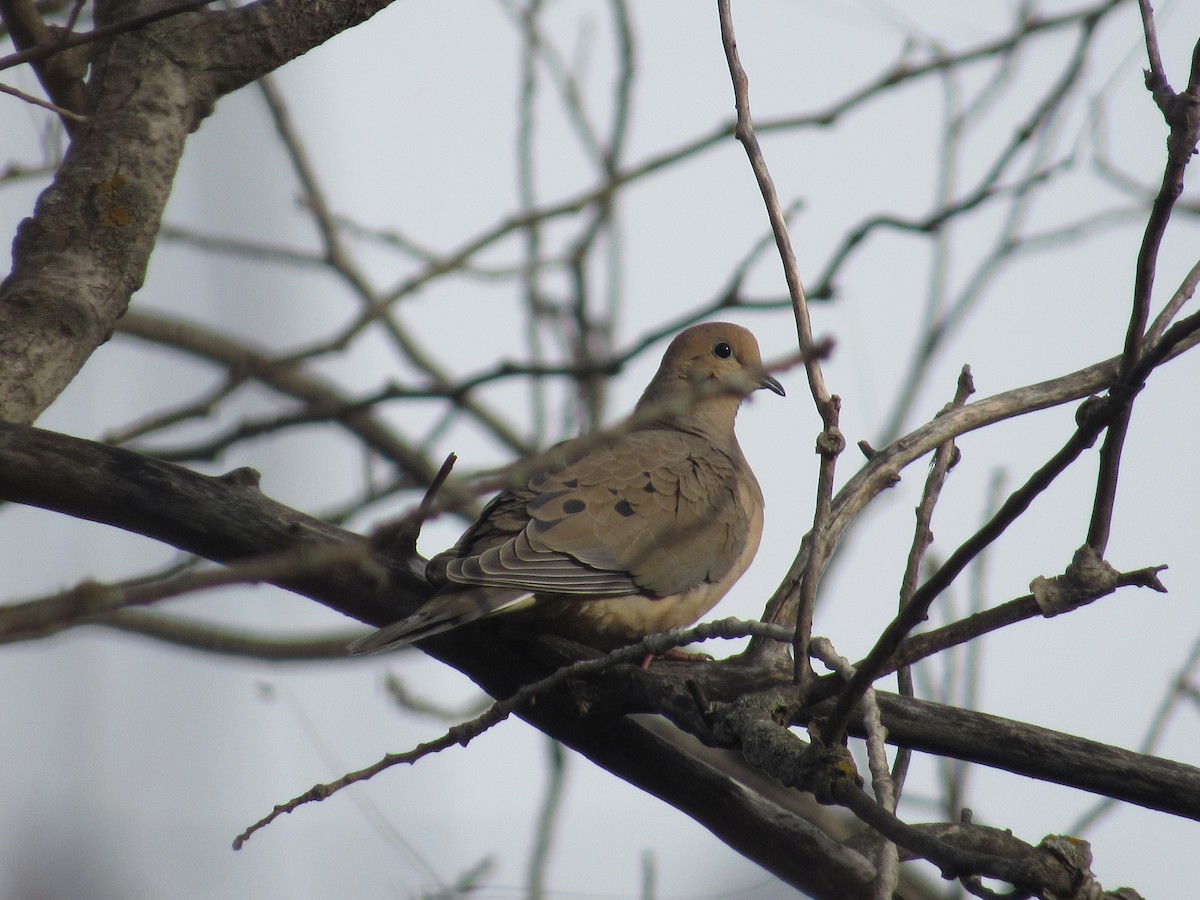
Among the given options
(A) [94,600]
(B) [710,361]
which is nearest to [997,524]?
(A) [94,600]

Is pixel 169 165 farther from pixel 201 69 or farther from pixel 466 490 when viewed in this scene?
Result: pixel 466 490

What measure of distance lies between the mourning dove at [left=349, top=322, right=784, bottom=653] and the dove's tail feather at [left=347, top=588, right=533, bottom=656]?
11mm

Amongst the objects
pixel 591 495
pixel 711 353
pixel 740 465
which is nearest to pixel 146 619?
pixel 591 495

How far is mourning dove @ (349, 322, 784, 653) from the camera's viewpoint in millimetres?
3496

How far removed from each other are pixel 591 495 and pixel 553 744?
52.1 inches

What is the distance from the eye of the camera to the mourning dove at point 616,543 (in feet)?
11.5

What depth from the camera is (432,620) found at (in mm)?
2924

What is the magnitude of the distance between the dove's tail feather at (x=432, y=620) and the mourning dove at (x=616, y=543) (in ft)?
0.03

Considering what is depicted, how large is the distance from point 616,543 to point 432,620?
118 centimetres

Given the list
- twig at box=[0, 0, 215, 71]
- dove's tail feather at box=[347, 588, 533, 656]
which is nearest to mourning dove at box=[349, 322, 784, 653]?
dove's tail feather at box=[347, 588, 533, 656]

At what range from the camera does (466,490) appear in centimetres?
138

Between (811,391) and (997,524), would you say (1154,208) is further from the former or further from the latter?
(811,391)

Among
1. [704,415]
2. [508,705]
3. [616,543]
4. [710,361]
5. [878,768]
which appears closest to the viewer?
[878,768]

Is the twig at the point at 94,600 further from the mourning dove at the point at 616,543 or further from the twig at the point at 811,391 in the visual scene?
the mourning dove at the point at 616,543
